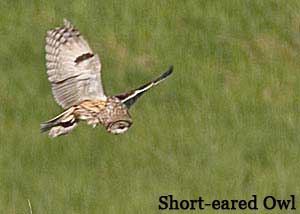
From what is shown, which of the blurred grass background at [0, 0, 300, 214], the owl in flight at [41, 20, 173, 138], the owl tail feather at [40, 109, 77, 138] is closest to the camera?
the owl in flight at [41, 20, 173, 138]

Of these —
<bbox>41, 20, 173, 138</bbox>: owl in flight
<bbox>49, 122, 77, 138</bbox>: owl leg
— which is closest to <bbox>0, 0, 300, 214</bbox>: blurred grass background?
<bbox>49, 122, 77, 138</bbox>: owl leg

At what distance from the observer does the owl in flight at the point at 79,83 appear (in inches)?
276

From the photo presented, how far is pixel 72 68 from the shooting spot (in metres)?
7.02

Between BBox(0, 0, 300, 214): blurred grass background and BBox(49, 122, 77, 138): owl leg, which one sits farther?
BBox(0, 0, 300, 214): blurred grass background

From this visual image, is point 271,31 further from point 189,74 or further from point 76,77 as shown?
point 76,77

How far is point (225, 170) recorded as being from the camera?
26.5 feet

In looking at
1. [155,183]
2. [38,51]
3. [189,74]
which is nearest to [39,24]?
[38,51]

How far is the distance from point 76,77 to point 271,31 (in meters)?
3.20

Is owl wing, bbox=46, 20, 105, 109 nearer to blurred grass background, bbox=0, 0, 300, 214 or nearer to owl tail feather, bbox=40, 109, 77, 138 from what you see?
owl tail feather, bbox=40, 109, 77, 138

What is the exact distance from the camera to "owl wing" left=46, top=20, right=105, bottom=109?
7.04 m

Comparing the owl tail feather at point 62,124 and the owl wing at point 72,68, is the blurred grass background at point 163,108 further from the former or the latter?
the owl wing at point 72,68

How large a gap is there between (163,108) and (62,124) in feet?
4.72

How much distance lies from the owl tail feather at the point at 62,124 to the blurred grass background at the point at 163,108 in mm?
493

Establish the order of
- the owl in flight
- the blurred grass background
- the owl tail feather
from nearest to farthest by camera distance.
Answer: the owl in flight
the owl tail feather
the blurred grass background
